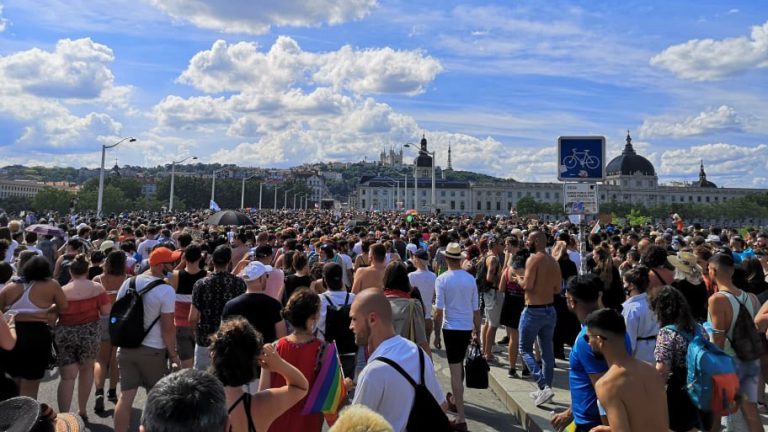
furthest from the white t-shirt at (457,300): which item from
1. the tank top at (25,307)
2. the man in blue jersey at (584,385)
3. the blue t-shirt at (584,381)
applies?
the tank top at (25,307)

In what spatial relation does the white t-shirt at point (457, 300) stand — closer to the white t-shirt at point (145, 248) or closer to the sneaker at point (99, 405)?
the sneaker at point (99, 405)

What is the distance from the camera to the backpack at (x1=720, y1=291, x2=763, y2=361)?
5.34 m

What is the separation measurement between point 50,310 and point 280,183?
185 meters


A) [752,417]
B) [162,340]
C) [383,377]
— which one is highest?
[383,377]

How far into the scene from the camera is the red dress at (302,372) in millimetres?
3668

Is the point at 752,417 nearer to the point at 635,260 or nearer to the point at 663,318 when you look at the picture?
the point at 663,318

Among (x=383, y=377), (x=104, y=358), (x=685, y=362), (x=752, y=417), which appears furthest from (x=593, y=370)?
(x=104, y=358)

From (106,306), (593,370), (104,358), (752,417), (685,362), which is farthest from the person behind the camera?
(104,358)

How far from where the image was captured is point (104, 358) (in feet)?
24.2

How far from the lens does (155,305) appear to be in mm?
5832

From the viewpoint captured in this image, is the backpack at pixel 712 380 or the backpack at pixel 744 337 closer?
the backpack at pixel 712 380

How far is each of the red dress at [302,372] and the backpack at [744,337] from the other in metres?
3.97

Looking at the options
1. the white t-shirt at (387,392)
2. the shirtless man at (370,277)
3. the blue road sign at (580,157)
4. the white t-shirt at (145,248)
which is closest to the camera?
the white t-shirt at (387,392)

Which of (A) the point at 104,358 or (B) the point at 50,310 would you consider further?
(A) the point at 104,358
